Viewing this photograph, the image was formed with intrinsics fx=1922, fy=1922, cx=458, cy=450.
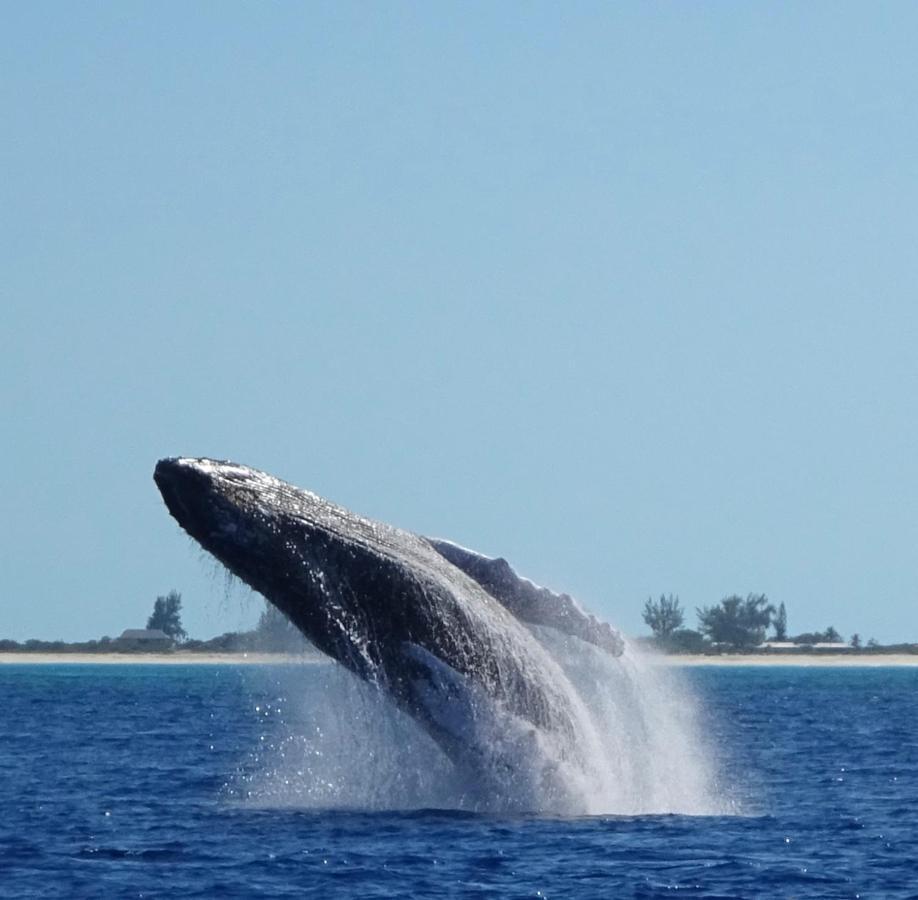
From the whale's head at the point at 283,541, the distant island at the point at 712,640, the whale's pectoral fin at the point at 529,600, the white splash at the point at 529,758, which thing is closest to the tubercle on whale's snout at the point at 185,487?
the whale's head at the point at 283,541

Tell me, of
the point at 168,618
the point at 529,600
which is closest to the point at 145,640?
the point at 168,618

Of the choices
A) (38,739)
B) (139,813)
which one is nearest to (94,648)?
(38,739)

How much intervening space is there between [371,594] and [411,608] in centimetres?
45

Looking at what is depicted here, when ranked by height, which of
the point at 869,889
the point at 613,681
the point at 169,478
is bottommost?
the point at 869,889

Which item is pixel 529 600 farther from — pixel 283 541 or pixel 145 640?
pixel 145 640

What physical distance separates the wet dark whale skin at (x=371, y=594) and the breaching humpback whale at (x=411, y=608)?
0.5 inches

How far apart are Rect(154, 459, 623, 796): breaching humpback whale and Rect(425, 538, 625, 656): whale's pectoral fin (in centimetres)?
1

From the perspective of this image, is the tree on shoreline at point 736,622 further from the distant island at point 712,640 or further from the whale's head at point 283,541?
the whale's head at point 283,541

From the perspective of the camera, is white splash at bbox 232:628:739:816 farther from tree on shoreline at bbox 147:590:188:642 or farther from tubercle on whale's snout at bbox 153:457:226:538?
tree on shoreline at bbox 147:590:188:642

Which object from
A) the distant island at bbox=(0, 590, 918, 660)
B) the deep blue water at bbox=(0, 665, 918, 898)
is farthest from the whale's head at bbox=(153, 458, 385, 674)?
the distant island at bbox=(0, 590, 918, 660)

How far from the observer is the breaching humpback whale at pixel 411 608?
Answer: 16.6 meters

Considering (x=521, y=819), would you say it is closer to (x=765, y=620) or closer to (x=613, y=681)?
(x=613, y=681)

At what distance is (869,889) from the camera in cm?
1620

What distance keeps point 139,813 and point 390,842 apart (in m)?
4.68
